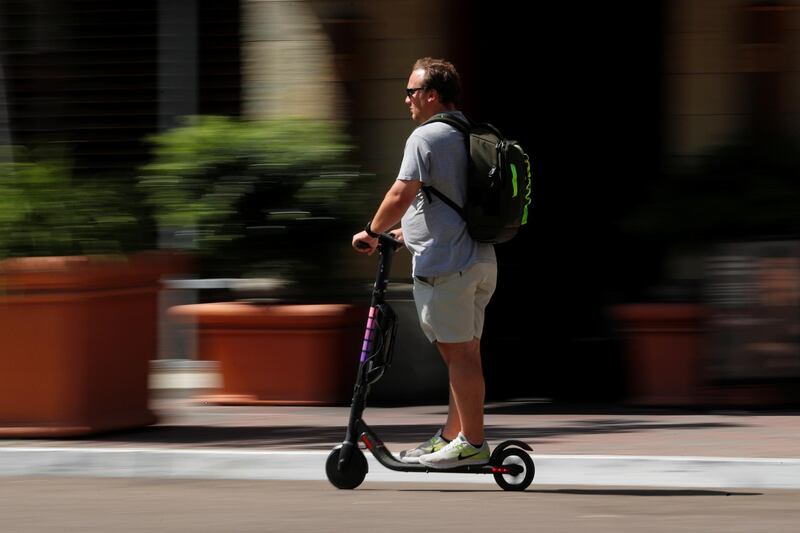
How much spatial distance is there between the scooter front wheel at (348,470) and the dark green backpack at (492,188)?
42.2 inches

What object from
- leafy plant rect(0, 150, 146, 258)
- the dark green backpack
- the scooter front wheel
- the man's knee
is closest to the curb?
the scooter front wheel

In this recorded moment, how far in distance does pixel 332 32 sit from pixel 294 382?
2316 mm

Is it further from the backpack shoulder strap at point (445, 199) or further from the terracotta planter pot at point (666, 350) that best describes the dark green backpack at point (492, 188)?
the terracotta planter pot at point (666, 350)

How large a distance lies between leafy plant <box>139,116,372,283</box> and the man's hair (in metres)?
3.27

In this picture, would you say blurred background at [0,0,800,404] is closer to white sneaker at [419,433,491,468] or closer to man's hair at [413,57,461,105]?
man's hair at [413,57,461,105]

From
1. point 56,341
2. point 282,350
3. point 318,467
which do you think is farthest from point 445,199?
point 282,350

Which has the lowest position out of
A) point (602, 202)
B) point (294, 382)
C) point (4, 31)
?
point (294, 382)

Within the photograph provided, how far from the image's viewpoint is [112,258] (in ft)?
28.1

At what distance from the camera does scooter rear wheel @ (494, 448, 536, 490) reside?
7.04m

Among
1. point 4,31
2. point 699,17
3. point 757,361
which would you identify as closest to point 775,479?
point 757,361

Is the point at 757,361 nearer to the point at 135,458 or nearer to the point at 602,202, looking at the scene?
the point at 602,202

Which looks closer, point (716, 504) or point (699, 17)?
point (716, 504)

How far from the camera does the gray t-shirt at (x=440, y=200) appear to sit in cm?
689

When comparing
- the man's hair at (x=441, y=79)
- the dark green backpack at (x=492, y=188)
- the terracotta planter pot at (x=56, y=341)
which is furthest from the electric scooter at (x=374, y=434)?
the terracotta planter pot at (x=56, y=341)
